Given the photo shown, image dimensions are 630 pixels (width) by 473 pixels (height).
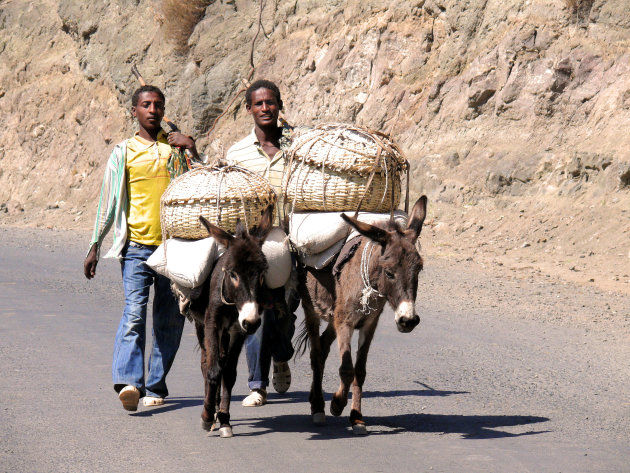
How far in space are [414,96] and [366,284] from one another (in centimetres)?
1448

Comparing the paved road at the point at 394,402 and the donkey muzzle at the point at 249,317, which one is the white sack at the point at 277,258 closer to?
the donkey muzzle at the point at 249,317

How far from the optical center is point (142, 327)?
6.64m

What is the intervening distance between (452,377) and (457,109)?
11.5 m

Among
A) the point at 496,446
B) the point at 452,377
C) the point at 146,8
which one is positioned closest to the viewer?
the point at 496,446

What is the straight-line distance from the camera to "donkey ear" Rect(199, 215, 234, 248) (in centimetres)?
573

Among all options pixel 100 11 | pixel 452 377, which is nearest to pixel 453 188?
pixel 452 377

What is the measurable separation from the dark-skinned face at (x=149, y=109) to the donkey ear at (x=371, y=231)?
1905mm

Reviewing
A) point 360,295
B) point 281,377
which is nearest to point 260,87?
point 360,295

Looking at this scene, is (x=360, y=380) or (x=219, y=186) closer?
(x=219, y=186)

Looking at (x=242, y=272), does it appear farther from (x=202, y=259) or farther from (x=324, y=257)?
(x=324, y=257)

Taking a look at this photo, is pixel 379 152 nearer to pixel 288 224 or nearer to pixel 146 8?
pixel 288 224

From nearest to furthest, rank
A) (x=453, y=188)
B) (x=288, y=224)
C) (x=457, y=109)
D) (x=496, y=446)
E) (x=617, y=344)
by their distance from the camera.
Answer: (x=496, y=446) < (x=288, y=224) < (x=617, y=344) < (x=453, y=188) < (x=457, y=109)

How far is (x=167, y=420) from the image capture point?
6379 mm

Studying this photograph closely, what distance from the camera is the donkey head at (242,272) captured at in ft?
18.3
